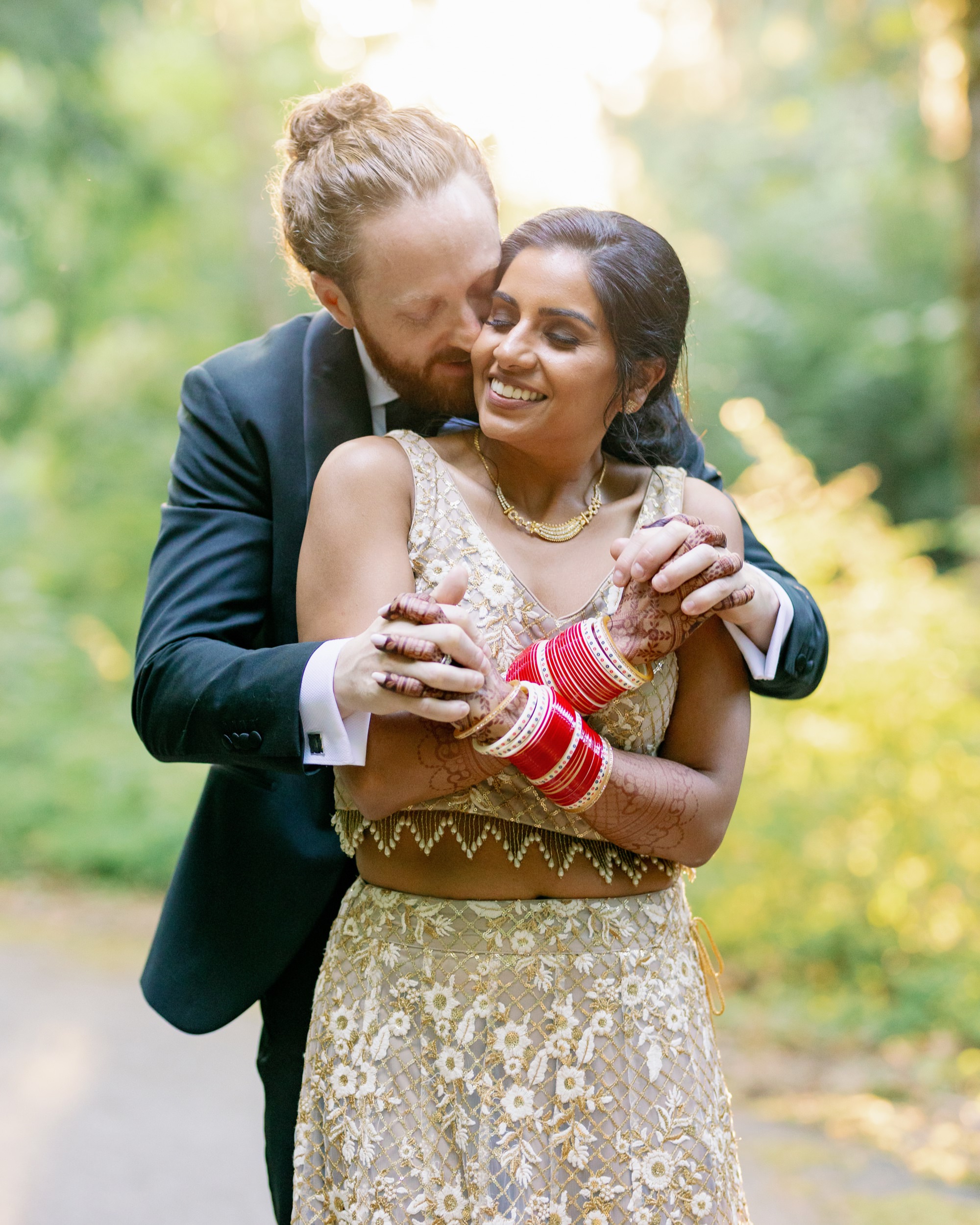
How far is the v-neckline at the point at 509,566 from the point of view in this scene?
1.83 meters

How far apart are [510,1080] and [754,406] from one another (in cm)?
445

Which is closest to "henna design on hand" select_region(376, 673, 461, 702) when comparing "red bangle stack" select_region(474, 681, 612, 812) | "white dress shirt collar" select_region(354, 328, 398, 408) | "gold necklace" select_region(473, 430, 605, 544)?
"red bangle stack" select_region(474, 681, 612, 812)

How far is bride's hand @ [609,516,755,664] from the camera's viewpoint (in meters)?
1.67

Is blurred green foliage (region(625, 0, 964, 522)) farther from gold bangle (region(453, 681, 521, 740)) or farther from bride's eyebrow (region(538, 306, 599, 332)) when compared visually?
gold bangle (region(453, 681, 521, 740))

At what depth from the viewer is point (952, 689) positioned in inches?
205

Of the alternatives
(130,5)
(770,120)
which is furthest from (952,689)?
(770,120)

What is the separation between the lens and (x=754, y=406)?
5.73 meters

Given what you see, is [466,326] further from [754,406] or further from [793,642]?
[754,406]

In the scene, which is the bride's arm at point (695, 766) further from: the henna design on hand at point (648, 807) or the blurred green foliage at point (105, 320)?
the blurred green foliage at point (105, 320)

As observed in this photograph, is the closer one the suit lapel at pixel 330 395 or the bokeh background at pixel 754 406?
the suit lapel at pixel 330 395

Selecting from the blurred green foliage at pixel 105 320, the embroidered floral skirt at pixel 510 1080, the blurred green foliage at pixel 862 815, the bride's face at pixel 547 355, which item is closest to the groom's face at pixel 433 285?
the bride's face at pixel 547 355

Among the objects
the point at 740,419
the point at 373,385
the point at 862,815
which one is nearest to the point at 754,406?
the point at 740,419

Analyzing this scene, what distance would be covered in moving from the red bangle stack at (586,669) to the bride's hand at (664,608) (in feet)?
0.06

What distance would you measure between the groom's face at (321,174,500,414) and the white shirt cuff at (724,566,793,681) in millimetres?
593
